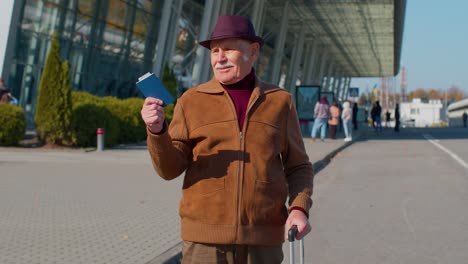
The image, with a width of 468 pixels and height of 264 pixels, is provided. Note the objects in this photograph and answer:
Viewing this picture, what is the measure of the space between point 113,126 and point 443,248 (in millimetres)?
15234

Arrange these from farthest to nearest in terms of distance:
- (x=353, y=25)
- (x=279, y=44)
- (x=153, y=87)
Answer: (x=353, y=25)
(x=279, y=44)
(x=153, y=87)

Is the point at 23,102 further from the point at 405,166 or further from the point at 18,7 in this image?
the point at 405,166

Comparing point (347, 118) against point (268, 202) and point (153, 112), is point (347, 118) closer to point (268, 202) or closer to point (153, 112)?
point (268, 202)

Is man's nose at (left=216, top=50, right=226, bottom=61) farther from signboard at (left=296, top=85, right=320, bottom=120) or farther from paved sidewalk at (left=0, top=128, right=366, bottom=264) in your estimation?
signboard at (left=296, top=85, right=320, bottom=120)

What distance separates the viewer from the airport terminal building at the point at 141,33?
27.3 m

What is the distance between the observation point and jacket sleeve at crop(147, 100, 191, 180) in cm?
297

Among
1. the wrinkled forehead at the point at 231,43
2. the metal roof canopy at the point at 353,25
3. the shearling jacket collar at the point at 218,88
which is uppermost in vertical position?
the metal roof canopy at the point at 353,25

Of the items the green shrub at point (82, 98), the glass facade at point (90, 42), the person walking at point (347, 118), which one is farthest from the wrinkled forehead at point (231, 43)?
the person walking at point (347, 118)

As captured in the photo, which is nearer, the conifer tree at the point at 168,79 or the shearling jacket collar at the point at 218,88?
the shearling jacket collar at the point at 218,88

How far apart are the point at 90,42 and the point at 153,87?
30.6 meters

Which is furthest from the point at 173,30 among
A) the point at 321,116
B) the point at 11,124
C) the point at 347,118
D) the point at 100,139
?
the point at 11,124

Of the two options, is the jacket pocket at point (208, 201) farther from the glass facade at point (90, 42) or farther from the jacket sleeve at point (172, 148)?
the glass facade at point (90, 42)

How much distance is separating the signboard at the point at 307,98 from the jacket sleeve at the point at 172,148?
30125mm

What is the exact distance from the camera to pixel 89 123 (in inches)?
802
